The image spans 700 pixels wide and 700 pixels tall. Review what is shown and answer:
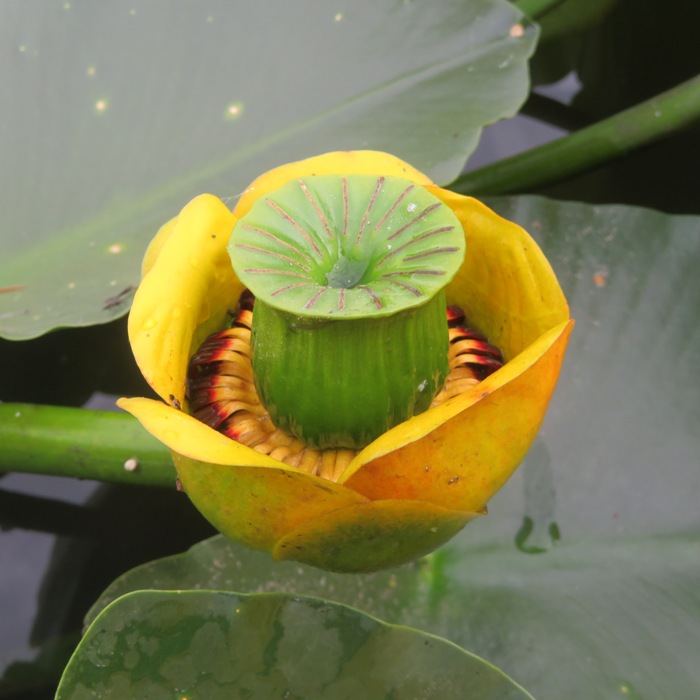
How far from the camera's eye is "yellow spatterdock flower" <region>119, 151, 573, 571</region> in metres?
0.46

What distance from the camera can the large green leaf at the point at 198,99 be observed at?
2.69 ft

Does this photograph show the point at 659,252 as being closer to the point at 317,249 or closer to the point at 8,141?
the point at 317,249

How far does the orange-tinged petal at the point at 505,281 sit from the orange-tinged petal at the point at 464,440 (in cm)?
6

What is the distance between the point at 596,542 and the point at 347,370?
1.32 feet

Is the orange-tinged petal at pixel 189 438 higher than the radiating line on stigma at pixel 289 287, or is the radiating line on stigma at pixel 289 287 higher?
the radiating line on stigma at pixel 289 287

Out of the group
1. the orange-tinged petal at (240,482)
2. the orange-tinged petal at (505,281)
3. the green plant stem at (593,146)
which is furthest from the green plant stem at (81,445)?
the green plant stem at (593,146)

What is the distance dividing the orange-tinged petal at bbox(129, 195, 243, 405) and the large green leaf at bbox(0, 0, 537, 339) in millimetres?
229

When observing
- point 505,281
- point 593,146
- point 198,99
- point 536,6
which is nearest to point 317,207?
point 505,281

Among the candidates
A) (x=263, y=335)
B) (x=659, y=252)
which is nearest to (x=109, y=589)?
(x=263, y=335)

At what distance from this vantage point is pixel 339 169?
0.60 metres

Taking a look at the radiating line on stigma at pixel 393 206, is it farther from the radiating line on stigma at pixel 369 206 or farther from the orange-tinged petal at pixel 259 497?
the orange-tinged petal at pixel 259 497

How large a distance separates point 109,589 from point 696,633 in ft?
1.83

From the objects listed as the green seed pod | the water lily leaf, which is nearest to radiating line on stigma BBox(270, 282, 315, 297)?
the green seed pod

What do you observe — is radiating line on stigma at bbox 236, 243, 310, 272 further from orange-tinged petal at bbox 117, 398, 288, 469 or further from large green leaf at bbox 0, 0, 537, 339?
large green leaf at bbox 0, 0, 537, 339
